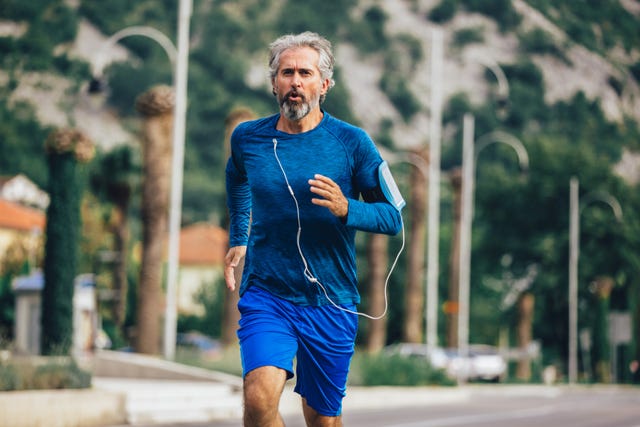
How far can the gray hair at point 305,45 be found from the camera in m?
7.34

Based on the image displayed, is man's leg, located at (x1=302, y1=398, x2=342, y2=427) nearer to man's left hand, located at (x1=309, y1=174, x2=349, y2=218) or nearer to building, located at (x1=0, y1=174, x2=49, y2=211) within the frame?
man's left hand, located at (x1=309, y1=174, x2=349, y2=218)

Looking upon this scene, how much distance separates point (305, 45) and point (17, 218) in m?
89.3

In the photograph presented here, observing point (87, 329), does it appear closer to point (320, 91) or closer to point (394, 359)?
point (394, 359)

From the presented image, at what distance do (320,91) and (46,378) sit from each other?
13.1 m

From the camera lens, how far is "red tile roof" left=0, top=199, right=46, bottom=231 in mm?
91988

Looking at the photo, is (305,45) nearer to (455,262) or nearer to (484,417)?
(484,417)

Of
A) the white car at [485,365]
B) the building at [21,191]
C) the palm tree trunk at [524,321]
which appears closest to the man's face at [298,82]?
the white car at [485,365]

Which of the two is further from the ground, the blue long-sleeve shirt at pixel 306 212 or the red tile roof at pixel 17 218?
the red tile roof at pixel 17 218

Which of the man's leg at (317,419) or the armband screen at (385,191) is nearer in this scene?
the armband screen at (385,191)

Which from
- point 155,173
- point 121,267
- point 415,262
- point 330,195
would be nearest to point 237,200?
point 330,195

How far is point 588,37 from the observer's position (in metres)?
192

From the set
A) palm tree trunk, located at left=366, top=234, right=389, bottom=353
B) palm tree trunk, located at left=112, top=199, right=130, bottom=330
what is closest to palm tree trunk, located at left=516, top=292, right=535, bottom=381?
palm tree trunk, located at left=112, top=199, right=130, bottom=330

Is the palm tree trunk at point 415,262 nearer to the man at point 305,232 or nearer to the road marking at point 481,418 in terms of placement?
the road marking at point 481,418

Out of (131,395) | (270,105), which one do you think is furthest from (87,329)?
(270,105)
